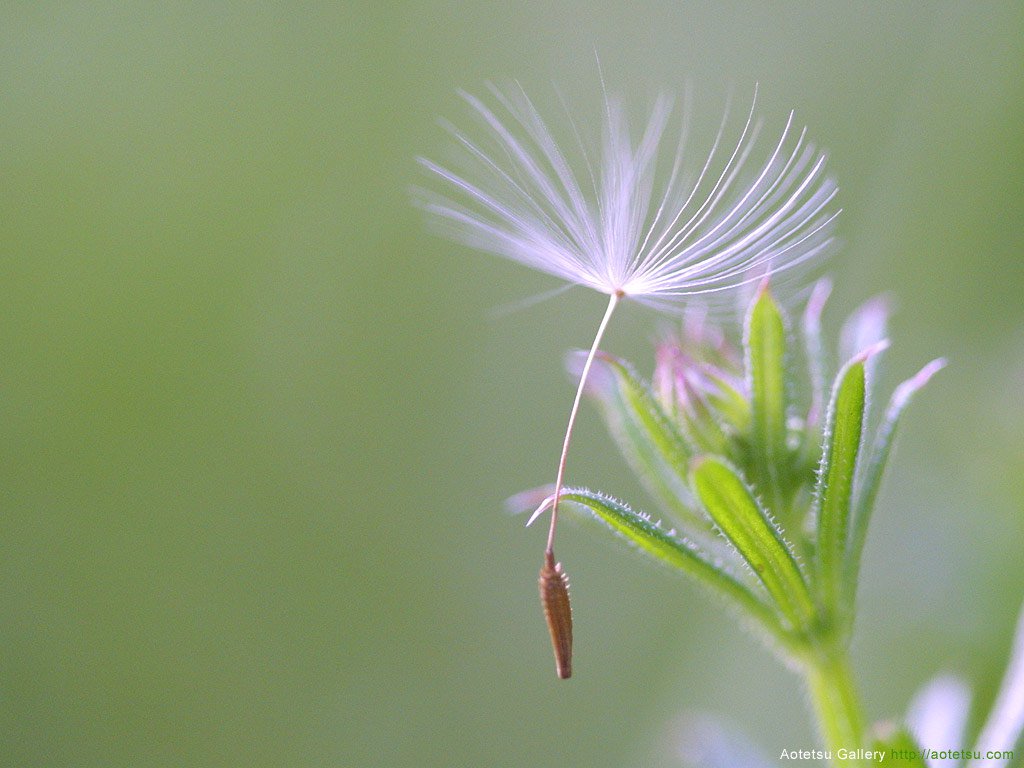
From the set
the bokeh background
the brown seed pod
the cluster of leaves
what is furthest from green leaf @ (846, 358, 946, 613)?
the bokeh background

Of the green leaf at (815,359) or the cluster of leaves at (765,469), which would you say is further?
the green leaf at (815,359)

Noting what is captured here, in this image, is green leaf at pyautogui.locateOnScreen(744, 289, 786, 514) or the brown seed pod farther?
green leaf at pyautogui.locateOnScreen(744, 289, 786, 514)

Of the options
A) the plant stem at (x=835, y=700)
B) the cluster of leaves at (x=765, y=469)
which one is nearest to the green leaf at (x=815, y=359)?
the cluster of leaves at (x=765, y=469)

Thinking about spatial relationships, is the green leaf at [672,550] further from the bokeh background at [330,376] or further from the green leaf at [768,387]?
the bokeh background at [330,376]

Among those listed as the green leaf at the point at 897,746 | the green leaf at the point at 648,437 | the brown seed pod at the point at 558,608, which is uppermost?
the green leaf at the point at 648,437

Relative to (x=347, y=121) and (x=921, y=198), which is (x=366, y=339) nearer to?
(x=347, y=121)

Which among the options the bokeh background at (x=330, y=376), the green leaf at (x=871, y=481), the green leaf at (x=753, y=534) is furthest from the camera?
the bokeh background at (x=330, y=376)

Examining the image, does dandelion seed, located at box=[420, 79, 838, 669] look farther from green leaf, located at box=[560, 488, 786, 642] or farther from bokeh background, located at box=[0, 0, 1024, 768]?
bokeh background, located at box=[0, 0, 1024, 768]
